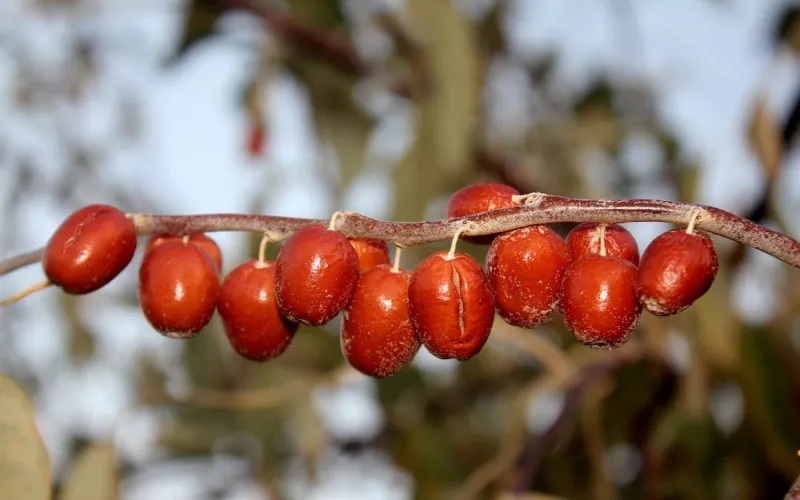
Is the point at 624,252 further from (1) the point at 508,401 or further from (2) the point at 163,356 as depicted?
(2) the point at 163,356

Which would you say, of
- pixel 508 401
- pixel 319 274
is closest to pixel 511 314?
pixel 319 274

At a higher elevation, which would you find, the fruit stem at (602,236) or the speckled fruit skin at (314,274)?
the fruit stem at (602,236)

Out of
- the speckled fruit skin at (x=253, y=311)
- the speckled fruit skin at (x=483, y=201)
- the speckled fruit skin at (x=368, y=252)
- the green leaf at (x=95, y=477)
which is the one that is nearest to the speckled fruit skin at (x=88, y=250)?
the speckled fruit skin at (x=253, y=311)

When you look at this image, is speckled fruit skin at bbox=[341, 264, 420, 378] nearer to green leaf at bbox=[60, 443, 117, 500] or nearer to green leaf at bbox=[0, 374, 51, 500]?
green leaf at bbox=[0, 374, 51, 500]

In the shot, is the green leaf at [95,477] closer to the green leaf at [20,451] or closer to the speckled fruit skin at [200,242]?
the green leaf at [20,451]

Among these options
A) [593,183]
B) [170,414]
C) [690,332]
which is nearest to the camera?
[690,332]

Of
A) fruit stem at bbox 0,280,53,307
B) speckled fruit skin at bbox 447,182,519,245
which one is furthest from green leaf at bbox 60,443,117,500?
speckled fruit skin at bbox 447,182,519,245
